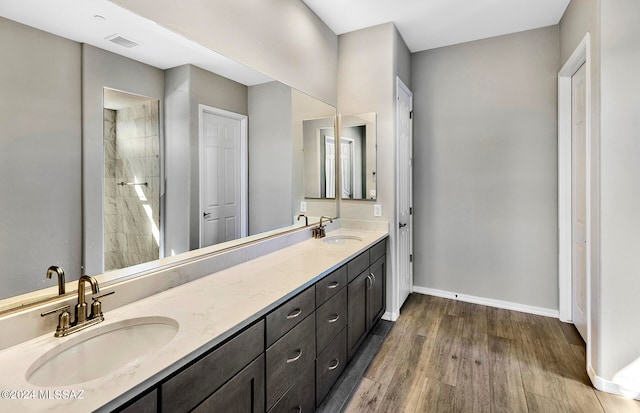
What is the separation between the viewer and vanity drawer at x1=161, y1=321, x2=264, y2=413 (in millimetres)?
887

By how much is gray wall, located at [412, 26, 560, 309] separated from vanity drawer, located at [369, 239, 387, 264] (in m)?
0.93

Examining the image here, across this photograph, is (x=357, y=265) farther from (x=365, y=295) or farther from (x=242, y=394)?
(x=242, y=394)

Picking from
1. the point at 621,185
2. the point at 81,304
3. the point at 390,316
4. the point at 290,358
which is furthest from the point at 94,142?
the point at 621,185

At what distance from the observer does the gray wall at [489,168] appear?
3002mm

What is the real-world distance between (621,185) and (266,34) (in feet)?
7.90

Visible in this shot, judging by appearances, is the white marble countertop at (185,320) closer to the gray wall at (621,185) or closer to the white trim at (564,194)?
the gray wall at (621,185)

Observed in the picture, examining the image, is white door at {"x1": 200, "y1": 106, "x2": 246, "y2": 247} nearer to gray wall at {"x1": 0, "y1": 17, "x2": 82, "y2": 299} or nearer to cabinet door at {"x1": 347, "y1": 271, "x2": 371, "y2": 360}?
gray wall at {"x1": 0, "y1": 17, "x2": 82, "y2": 299}

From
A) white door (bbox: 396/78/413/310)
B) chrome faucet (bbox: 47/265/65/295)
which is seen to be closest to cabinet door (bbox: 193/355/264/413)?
chrome faucet (bbox: 47/265/65/295)

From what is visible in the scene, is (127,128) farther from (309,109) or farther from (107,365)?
(309,109)

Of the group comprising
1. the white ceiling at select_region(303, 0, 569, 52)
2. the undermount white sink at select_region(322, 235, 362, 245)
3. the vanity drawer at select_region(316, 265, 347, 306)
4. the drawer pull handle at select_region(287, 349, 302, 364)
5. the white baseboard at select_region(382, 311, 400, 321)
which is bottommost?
the white baseboard at select_region(382, 311, 400, 321)

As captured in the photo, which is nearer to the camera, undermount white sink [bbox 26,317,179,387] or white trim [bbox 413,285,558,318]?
undermount white sink [bbox 26,317,179,387]

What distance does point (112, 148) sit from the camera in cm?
129

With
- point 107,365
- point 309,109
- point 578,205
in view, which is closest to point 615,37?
point 578,205

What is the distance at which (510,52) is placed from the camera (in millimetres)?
3098
